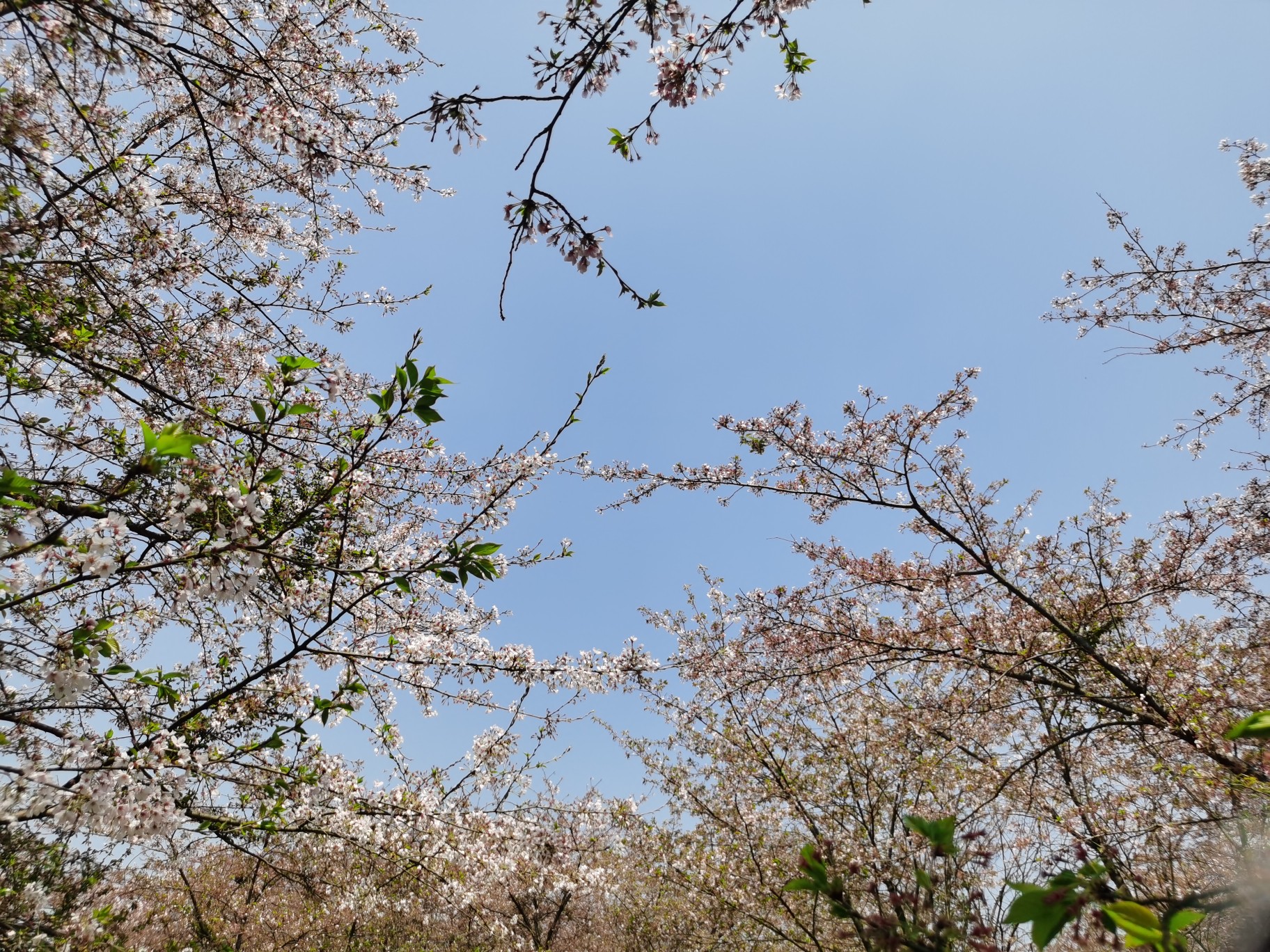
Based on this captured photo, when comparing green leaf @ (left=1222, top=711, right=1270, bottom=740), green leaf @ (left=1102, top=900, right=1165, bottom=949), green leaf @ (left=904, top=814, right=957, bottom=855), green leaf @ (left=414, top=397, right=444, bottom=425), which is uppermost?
green leaf @ (left=414, top=397, right=444, bottom=425)

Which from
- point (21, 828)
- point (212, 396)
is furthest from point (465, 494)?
point (21, 828)

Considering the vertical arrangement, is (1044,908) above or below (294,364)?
below

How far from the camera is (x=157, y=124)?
171 inches

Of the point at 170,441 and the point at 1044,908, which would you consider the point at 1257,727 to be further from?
the point at 170,441

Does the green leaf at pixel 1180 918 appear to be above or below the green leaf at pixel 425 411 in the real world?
below

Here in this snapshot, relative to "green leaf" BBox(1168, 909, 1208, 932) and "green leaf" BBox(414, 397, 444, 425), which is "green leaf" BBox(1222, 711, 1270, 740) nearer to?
"green leaf" BBox(1168, 909, 1208, 932)

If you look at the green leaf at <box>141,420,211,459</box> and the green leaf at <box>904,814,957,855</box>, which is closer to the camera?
the green leaf at <box>904,814,957,855</box>

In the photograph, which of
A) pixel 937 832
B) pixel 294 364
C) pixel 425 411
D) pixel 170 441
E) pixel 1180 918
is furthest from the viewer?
pixel 425 411

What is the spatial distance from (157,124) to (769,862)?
9.09 metres

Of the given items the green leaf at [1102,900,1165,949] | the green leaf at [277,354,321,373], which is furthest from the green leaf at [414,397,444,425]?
the green leaf at [1102,900,1165,949]

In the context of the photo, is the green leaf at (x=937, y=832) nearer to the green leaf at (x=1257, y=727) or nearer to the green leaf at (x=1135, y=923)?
the green leaf at (x=1135, y=923)

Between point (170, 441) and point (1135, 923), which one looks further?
point (170, 441)

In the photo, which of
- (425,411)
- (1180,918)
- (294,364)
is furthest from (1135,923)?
(294,364)

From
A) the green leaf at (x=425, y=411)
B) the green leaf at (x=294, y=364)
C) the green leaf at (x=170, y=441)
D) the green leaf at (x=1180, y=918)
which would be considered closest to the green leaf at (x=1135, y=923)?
the green leaf at (x=1180, y=918)
